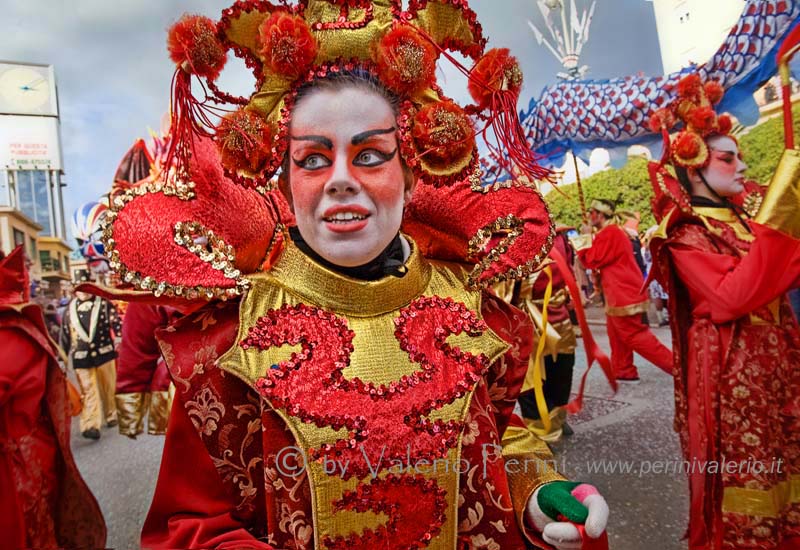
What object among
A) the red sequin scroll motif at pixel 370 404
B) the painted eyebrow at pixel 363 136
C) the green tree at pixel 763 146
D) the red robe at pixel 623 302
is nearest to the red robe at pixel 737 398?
the green tree at pixel 763 146

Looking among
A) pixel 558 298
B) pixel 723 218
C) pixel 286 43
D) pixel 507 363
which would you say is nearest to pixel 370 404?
pixel 507 363

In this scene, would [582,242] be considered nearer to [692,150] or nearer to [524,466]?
[692,150]

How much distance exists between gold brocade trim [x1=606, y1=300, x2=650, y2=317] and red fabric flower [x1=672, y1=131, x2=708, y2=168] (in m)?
1.61

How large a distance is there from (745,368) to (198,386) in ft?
6.73

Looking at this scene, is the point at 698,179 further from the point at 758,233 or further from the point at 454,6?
the point at 454,6

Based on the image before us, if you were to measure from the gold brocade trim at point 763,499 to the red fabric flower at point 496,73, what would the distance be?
1857mm

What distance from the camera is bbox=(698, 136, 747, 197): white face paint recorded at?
2.24 metres

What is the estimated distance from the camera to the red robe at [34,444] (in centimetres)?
177

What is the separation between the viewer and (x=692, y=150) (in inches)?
89.2

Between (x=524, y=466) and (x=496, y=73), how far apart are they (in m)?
0.88

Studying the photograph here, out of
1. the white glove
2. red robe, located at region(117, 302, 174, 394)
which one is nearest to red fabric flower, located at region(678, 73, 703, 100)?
the white glove

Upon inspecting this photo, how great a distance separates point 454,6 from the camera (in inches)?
42.2

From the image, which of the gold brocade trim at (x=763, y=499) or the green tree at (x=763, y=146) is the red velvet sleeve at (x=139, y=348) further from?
the green tree at (x=763, y=146)

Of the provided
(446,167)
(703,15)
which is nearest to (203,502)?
(446,167)
